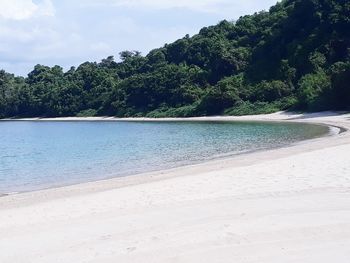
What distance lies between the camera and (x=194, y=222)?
7852mm

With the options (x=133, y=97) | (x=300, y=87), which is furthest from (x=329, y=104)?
(x=133, y=97)

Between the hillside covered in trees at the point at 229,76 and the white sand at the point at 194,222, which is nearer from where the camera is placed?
the white sand at the point at 194,222

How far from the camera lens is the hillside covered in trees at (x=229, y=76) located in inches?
2360

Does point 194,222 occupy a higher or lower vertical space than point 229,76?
lower

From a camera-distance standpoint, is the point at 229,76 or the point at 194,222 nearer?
the point at 194,222

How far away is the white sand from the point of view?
21.0ft

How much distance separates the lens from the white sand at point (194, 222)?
21.0 ft

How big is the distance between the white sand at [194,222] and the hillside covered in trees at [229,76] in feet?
126

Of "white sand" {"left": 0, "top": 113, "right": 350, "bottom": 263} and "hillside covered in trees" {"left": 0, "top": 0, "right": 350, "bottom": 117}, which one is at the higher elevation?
"hillside covered in trees" {"left": 0, "top": 0, "right": 350, "bottom": 117}

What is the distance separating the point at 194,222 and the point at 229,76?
2701 inches

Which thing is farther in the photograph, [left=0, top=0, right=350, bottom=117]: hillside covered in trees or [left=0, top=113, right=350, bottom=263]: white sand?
[left=0, top=0, right=350, bottom=117]: hillside covered in trees

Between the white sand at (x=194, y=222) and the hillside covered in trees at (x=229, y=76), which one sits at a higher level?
the hillside covered in trees at (x=229, y=76)

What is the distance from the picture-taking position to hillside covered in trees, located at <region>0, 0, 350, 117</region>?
59938mm

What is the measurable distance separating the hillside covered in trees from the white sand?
126 feet
